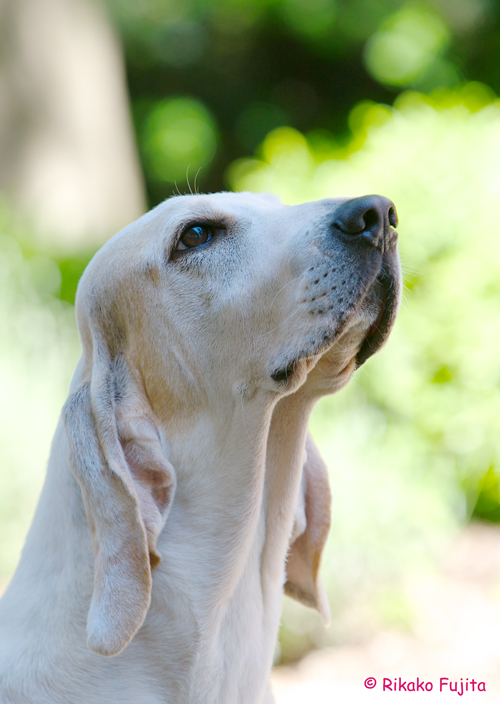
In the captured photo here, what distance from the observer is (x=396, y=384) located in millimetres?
6332

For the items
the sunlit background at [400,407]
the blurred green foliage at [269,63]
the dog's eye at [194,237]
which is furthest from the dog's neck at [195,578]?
the blurred green foliage at [269,63]

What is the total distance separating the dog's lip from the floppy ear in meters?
0.74

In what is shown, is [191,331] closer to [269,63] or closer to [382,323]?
[382,323]

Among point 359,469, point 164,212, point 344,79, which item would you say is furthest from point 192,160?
point 164,212

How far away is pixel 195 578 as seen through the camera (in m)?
2.34

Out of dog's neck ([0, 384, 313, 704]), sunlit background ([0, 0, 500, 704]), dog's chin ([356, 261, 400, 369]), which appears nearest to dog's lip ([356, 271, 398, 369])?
dog's chin ([356, 261, 400, 369])

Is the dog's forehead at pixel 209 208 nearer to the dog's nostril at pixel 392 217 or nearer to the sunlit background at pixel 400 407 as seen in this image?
the dog's nostril at pixel 392 217

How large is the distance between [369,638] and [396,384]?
2.07 m

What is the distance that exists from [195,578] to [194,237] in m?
1.12

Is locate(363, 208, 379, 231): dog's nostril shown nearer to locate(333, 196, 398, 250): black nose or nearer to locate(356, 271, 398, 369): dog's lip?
locate(333, 196, 398, 250): black nose

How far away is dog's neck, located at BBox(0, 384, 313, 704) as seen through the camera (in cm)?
226

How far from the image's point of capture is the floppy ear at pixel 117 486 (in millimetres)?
2146

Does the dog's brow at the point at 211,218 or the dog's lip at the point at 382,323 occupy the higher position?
the dog's brow at the point at 211,218

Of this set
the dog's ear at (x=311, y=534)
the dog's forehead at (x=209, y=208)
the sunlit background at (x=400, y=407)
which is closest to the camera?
the dog's forehead at (x=209, y=208)
